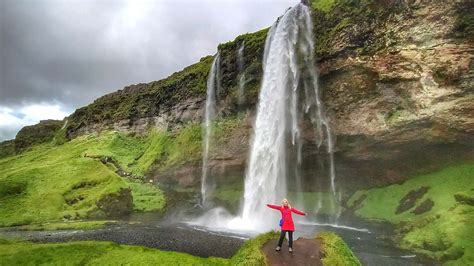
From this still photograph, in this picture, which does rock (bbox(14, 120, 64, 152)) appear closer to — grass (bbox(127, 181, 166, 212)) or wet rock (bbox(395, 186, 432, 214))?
grass (bbox(127, 181, 166, 212))

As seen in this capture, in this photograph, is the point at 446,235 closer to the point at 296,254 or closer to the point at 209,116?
the point at 296,254

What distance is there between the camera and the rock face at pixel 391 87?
38.0m

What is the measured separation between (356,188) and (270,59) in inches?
797

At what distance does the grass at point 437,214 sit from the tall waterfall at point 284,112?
7.75 meters

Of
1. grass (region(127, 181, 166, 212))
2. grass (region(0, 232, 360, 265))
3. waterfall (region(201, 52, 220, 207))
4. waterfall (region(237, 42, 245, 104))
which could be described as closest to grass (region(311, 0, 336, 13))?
waterfall (region(237, 42, 245, 104))

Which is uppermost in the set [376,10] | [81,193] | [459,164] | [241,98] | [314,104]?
[376,10]

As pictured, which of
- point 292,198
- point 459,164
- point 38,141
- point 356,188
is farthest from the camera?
point 38,141

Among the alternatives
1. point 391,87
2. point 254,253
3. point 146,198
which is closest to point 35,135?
point 146,198

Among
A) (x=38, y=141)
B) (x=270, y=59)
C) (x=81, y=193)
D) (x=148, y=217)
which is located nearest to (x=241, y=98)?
(x=270, y=59)

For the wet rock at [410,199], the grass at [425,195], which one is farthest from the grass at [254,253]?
the wet rock at [410,199]

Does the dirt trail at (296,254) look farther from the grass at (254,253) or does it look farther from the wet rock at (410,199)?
the wet rock at (410,199)

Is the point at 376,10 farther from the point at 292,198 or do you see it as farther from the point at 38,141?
the point at 38,141

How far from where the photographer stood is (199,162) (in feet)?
216

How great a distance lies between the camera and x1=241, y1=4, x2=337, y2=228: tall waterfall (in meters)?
47.6
